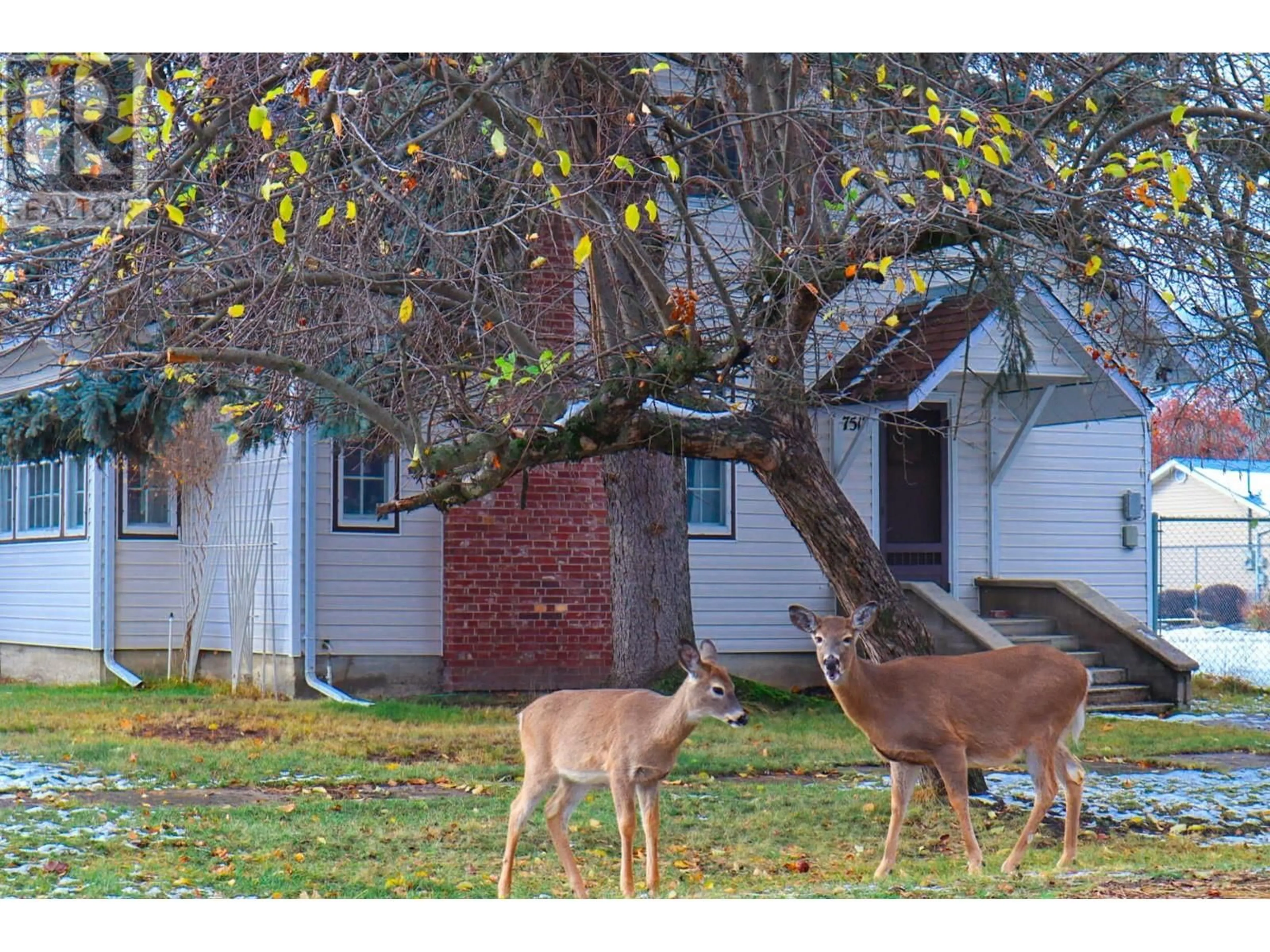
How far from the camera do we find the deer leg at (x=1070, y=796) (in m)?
8.57

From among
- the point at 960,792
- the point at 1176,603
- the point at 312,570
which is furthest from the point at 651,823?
the point at 1176,603

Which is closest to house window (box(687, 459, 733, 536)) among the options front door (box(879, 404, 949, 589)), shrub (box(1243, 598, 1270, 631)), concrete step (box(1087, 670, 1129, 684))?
front door (box(879, 404, 949, 589))

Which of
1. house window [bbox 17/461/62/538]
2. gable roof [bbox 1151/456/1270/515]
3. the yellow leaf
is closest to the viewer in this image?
the yellow leaf

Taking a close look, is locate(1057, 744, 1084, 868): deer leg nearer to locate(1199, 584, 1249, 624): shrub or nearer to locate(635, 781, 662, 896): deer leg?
locate(635, 781, 662, 896): deer leg

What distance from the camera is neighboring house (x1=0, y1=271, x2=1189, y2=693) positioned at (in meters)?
15.3

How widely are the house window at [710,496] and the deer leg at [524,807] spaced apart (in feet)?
30.4

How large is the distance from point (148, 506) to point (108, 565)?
85cm

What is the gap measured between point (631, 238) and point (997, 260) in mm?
2249

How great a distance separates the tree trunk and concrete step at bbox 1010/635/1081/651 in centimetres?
423

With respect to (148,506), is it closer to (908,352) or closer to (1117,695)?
(908,352)

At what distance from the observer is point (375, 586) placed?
15438mm

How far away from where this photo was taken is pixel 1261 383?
10.3 meters

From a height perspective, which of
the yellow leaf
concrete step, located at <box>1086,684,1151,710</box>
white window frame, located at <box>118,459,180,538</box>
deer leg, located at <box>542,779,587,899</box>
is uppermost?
the yellow leaf

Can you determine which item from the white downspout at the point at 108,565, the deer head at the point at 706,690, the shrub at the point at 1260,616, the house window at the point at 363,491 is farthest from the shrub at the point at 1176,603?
the deer head at the point at 706,690
